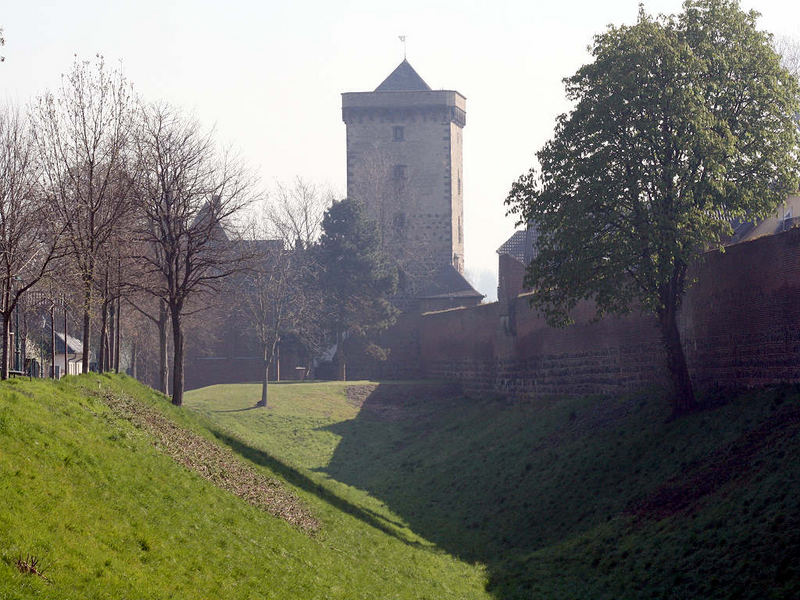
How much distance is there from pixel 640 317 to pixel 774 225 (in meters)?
15.3

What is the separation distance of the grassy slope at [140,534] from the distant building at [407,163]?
164 feet

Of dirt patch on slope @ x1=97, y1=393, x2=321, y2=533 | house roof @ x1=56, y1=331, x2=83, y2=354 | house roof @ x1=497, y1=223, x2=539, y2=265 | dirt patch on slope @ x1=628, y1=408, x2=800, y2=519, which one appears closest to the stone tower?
house roof @ x1=497, y1=223, x2=539, y2=265

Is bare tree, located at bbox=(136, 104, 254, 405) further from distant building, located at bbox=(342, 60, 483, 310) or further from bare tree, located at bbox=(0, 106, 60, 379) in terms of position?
distant building, located at bbox=(342, 60, 483, 310)

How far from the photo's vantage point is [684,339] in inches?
1053

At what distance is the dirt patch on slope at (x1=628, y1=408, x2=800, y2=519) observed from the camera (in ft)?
62.0

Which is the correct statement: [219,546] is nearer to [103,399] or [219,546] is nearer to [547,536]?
[103,399]

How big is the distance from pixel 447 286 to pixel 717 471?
47.9 meters

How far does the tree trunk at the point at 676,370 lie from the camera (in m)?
24.4

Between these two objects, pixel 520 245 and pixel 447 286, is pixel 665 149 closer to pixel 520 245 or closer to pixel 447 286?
pixel 520 245

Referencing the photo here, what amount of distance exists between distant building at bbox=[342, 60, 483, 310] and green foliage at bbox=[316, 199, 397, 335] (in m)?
11.4

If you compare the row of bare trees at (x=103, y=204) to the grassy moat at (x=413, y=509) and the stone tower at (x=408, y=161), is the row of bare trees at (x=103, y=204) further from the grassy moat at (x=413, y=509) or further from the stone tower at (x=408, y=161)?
the stone tower at (x=408, y=161)

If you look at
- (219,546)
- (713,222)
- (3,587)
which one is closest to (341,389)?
(713,222)

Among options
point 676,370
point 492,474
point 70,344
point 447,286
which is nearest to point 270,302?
point 70,344

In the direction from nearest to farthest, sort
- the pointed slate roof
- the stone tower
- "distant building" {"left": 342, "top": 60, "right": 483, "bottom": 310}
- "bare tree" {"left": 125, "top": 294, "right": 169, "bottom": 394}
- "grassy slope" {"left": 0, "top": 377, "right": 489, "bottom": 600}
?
1. "grassy slope" {"left": 0, "top": 377, "right": 489, "bottom": 600}
2. "bare tree" {"left": 125, "top": 294, "right": 169, "bottom": 394}
3. "distant building" {"left": 342, "top": 60, "right": 483, "bottom": 310}
4. the stone tower
5. the pointed slate roof
